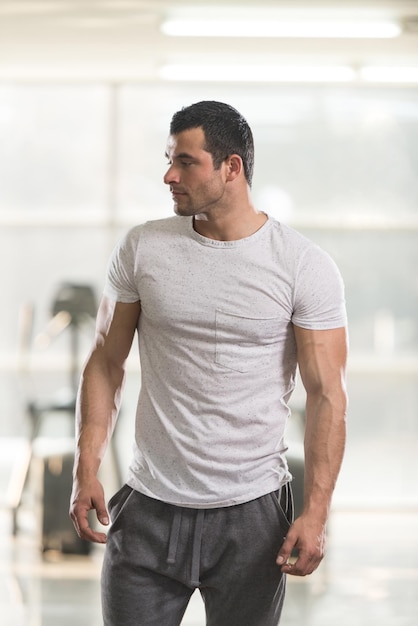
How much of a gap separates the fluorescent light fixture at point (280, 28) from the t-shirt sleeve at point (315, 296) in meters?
3.22

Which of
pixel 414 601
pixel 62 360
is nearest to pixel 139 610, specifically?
pixel 414 601

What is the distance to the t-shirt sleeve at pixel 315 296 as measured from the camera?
5.96ft

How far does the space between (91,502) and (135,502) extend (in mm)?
81

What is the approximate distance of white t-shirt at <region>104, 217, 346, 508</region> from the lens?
181cm

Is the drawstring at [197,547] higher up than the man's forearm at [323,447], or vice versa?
the man's forearm at [323,447]

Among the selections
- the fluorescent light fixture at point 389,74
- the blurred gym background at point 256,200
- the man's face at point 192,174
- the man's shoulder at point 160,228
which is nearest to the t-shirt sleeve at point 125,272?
the man's shoulder at point 160,228

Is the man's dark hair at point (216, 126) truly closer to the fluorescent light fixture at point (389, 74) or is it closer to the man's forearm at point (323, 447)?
the man's forearm at point (323, 447)

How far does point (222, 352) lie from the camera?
5.95 ft

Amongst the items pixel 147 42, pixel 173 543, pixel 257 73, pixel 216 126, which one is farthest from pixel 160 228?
pixel 257 73

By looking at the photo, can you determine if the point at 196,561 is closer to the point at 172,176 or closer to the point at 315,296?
the point at 315,296

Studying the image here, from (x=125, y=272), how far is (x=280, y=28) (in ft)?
11.2

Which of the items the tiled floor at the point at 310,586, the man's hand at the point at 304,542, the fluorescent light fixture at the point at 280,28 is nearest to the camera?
the man's hand at the point at 304,542

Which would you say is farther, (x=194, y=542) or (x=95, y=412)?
(x=95, y=412)

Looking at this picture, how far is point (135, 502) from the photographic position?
6.10ft
